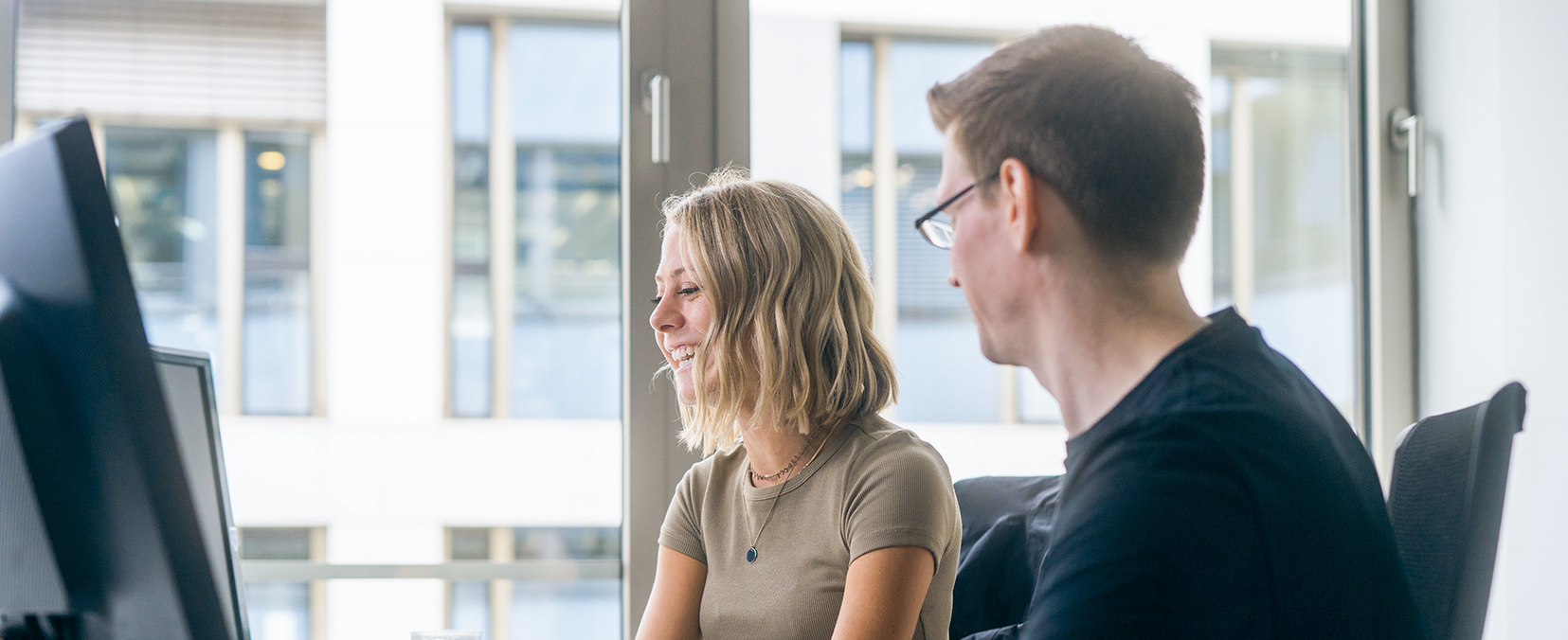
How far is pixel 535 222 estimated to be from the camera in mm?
2109

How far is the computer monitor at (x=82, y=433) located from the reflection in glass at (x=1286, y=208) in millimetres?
2264

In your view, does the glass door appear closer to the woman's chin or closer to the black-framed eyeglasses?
the woman's chin

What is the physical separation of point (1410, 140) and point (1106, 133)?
78.4 inches

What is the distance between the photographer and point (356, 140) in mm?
2055

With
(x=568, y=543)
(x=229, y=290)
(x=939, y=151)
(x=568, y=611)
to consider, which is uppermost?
(x=939, y=151)

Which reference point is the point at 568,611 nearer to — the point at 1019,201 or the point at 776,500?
the point at 776,500

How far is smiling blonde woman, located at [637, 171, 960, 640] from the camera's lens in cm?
130

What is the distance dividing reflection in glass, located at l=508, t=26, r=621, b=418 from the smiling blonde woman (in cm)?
59

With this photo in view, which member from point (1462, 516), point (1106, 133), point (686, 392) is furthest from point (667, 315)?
point (1462, 516)

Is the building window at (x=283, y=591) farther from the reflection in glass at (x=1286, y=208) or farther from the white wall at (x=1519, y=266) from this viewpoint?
the white wall at (x=1519, y=266)

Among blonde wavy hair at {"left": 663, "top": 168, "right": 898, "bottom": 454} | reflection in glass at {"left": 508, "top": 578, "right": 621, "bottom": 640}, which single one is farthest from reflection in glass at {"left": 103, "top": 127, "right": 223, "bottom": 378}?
blonde wavy hair at {"left": 663, "top": 168, "right": 898, "bottom": 454}

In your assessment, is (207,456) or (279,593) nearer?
(207,456)

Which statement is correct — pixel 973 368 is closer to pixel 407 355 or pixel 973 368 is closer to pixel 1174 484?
pixel 407 355

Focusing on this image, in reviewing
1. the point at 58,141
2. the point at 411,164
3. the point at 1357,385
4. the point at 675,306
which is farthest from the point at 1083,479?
the point at 1357,385
